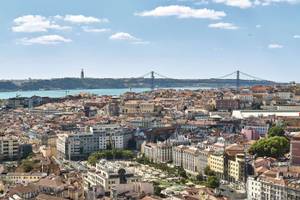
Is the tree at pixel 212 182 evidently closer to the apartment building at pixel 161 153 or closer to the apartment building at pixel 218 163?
the apartment building at pixel 218 163

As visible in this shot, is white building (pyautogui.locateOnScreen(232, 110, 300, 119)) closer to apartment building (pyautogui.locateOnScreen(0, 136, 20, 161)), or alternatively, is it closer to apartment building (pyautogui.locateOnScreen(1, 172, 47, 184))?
apartment building (pyautogui.locateOnScreen(0, 136, 20, 161))

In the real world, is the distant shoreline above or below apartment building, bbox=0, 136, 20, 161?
above

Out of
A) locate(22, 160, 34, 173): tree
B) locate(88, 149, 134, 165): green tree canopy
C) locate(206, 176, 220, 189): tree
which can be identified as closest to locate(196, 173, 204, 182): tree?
locate(206, 176, 220, 189): tree

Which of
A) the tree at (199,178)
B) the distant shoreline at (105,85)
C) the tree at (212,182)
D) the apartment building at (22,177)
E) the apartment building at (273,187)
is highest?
the distant shoreline at (105,85)

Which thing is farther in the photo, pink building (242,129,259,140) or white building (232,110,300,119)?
white building (232,110,300,119)

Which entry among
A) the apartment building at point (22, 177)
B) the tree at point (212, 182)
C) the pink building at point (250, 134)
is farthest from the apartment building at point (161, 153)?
the apartment building at point (22, 177)

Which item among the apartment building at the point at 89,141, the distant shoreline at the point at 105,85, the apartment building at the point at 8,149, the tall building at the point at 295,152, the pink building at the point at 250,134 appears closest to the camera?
the tall building at the point at 295,152

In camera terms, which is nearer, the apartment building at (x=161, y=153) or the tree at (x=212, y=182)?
the tree at (x=212, y=182)

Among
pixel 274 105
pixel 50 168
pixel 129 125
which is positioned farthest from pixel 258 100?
pixel 50 168
